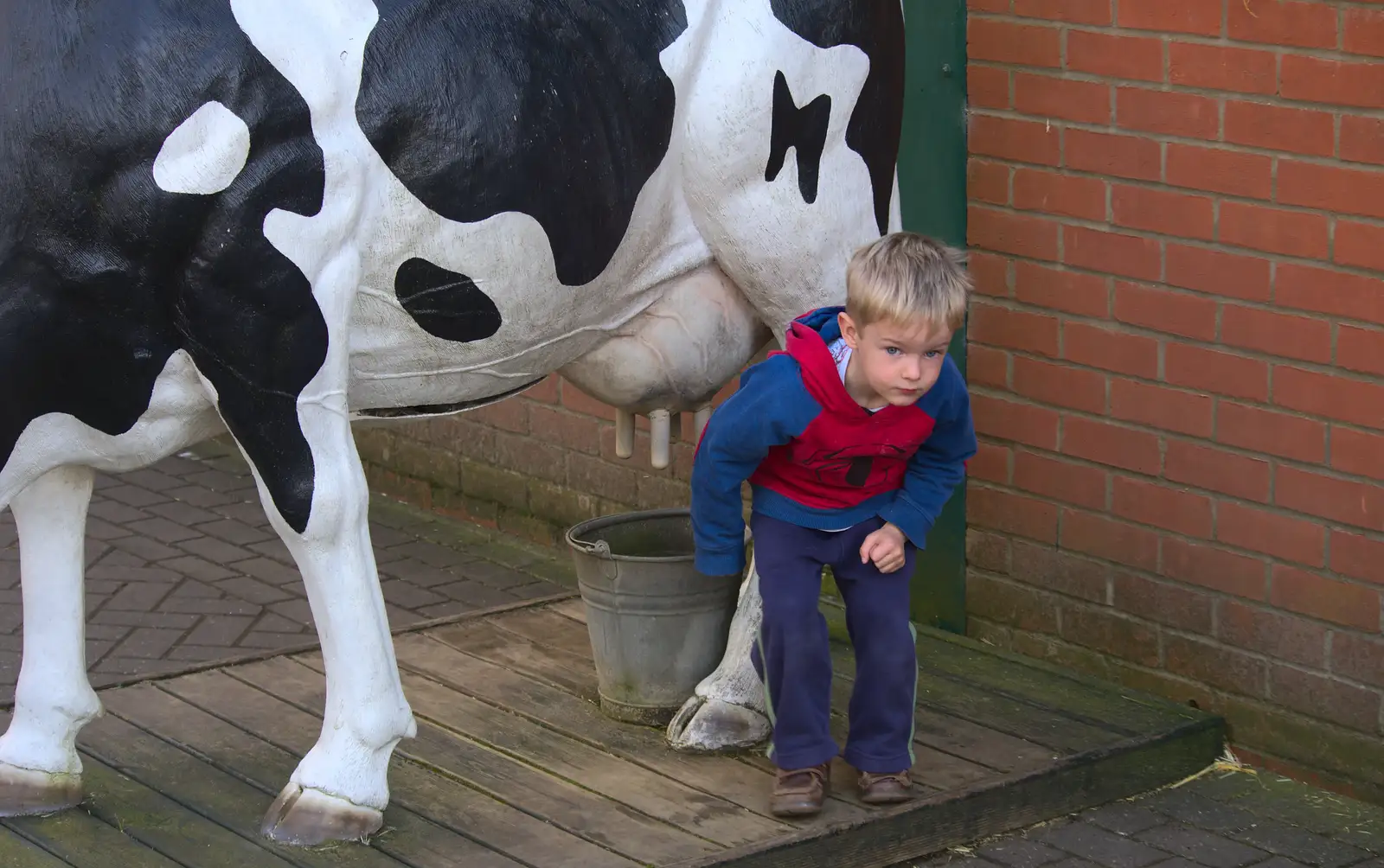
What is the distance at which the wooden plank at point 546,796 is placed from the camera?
13.1 ft

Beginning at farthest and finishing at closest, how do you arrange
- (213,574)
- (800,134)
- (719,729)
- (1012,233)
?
1. (213,574)
2. (1012,233)
3. (719,729)
4. (800,134)

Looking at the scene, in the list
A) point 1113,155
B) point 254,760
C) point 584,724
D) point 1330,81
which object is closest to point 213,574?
point 254,760

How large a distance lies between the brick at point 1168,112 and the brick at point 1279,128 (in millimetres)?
50

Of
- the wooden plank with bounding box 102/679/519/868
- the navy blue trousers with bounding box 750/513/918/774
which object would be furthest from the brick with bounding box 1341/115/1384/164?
the wooden plank with bounding box 102/679/519/868

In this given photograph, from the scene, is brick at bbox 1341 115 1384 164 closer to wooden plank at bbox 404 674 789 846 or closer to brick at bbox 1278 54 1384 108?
brick at bbox 1278 54 1384 108

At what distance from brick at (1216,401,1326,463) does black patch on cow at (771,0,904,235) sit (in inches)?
37.6

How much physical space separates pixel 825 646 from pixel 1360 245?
4.90ft

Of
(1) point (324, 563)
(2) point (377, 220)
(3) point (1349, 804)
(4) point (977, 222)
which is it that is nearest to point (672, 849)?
(1) point (324, 563)

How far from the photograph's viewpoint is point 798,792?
4137 millimetres

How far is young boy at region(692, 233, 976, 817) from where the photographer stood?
403 centimetres

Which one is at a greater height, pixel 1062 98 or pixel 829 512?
pixel 1062 98

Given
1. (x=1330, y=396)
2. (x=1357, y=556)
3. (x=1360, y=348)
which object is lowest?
(x=1357, y=556)

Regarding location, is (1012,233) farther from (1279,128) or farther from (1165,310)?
(1279,128)

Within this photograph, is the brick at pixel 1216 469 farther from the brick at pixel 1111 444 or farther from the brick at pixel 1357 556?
the brick at pixel 1357 556
